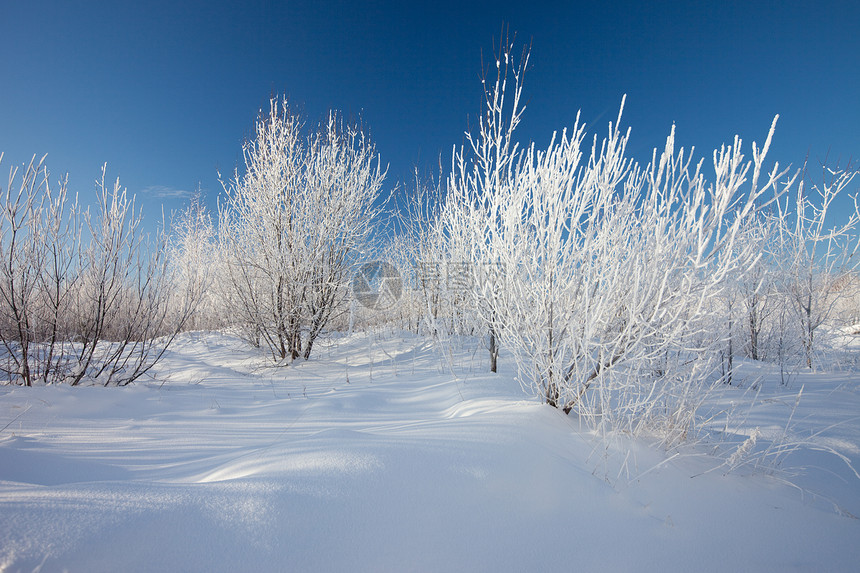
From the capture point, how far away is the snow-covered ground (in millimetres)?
1152

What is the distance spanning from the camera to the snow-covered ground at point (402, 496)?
A: 1152mm

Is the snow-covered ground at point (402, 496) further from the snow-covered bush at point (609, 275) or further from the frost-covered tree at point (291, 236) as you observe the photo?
the frost-covered tree at point (291, 236)

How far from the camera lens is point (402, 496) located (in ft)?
4.67

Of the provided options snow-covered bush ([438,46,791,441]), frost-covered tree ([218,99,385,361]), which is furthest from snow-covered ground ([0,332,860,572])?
frost-covered tree ([218,99,385,361])

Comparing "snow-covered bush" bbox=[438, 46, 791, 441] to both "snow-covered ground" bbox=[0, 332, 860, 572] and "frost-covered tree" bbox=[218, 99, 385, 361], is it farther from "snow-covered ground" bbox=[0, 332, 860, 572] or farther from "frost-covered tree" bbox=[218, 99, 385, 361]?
"frost-covered tree" bbox=[218, 99, 385, 361]

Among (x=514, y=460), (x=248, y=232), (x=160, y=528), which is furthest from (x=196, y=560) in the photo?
(x=248, y=232)

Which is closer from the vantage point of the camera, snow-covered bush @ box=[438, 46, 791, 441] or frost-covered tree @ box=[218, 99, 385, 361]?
snow-covered bush @ box=[438, 46, 791, 441]

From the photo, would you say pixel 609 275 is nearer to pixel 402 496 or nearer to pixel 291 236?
pixel 402 496

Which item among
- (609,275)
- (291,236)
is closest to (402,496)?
(609,275)

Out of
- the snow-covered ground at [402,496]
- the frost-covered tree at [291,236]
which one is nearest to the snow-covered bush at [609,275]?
the snow-covered ground at [402,496]

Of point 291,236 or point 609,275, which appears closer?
point 609,275

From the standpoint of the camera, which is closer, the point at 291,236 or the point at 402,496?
the point at 402,496

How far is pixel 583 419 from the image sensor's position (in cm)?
252

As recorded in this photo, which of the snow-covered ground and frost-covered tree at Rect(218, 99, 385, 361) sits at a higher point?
frost-covered tree at Rect(218, 99, 385, 361)
